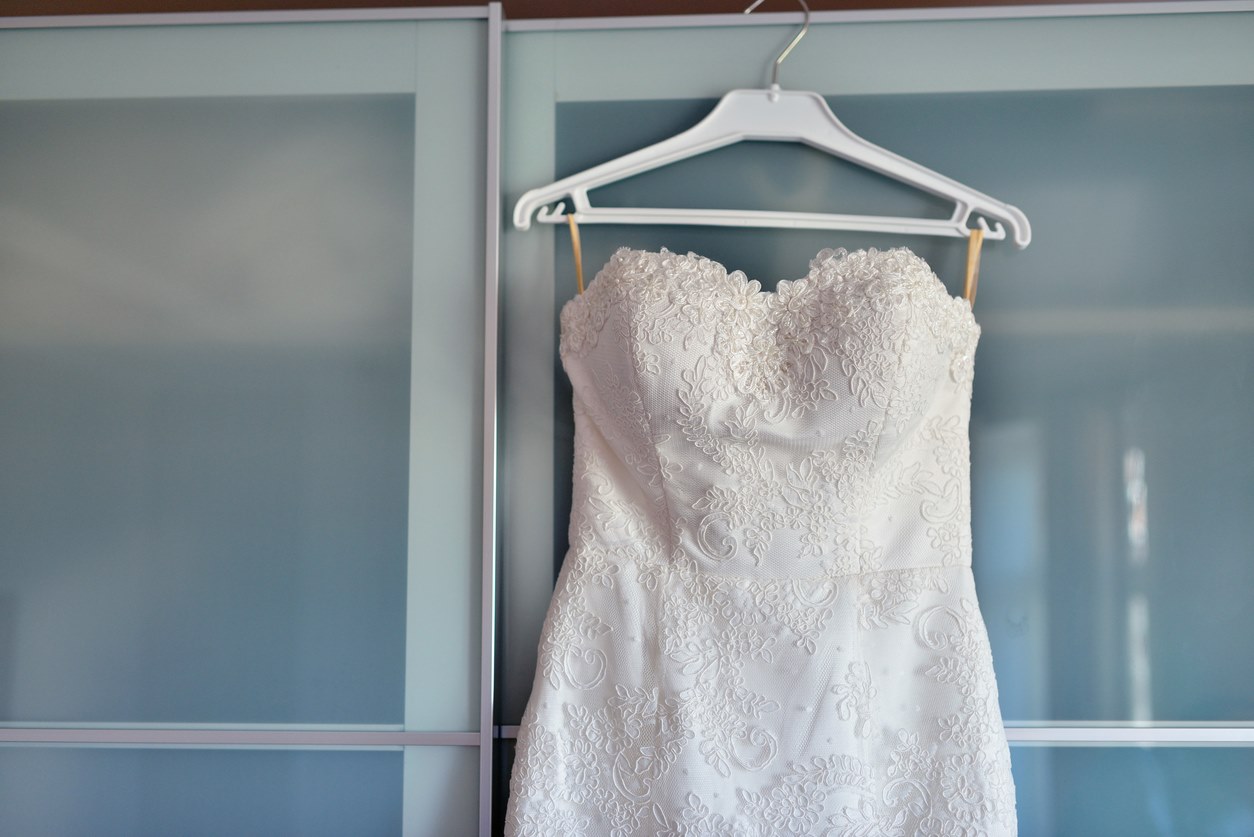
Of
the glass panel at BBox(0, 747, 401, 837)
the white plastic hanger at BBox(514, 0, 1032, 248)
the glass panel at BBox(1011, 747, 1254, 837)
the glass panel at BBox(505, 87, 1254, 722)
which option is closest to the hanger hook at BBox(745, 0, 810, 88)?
the white plastic hanger at BBox(514, 0, 1032, 248)

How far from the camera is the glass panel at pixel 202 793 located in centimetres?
162

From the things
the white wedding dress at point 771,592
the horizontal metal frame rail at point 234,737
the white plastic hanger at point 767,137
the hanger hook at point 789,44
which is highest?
the hanger hook at point 789,44

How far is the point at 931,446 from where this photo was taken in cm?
148

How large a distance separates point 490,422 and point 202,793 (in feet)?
2.76

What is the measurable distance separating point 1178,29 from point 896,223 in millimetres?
648

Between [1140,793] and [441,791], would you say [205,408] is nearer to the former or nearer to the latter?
[441,791]

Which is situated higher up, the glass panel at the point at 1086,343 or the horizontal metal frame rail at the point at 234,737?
the glass panel at the point at 1086,343

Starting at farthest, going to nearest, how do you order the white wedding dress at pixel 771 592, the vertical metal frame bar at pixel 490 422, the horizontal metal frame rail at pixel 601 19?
1. the horizontal metal frame rail at pixel 601 19
2. the vertical metal frame bar at pixel 490 422
3. the white wedding dress at pixel 771 592

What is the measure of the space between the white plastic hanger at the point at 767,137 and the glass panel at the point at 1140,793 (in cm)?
94

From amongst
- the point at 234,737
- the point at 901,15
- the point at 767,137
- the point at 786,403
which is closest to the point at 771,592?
the point at 786,403

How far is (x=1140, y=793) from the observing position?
62.3 inches

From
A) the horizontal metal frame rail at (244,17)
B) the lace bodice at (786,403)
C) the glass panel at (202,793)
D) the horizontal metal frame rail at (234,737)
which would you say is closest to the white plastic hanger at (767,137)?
the lace bodice at (786,403)

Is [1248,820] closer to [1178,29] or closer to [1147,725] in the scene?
[1147,725]

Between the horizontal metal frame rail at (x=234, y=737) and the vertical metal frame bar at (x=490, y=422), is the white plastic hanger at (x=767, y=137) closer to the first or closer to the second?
the vertical metal frame bar at (x=490, y=422)
